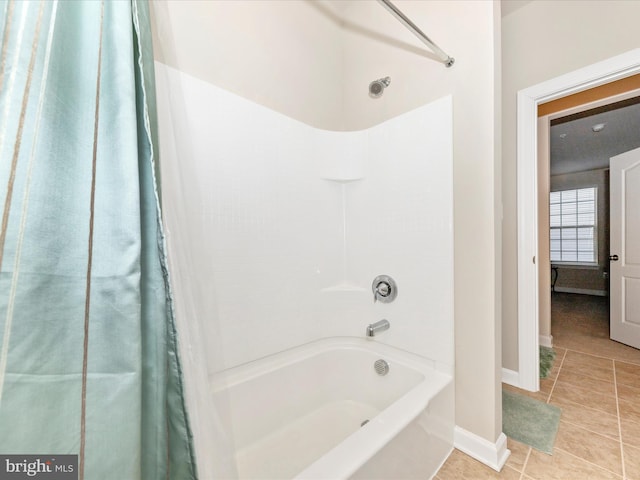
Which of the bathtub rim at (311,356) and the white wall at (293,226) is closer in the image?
the white wall at (293,226)

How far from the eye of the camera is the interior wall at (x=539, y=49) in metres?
1.64

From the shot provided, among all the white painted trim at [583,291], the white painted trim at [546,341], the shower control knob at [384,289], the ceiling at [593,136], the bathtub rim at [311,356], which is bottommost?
the white painted trim at [583,291]

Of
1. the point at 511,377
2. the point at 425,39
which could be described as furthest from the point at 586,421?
the point at 425,39

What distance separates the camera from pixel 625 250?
108 inches

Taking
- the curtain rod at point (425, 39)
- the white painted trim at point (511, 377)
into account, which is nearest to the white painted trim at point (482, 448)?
the white painted trim at point (511, 377)

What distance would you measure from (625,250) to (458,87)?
9.48 ft

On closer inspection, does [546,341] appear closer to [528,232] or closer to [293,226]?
[528,232]

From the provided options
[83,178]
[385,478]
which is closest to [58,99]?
[83,178]

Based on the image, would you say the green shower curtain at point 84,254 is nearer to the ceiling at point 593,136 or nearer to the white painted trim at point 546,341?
the white painted trim at point 546,341

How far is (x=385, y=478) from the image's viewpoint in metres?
0.93

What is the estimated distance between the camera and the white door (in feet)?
8.66

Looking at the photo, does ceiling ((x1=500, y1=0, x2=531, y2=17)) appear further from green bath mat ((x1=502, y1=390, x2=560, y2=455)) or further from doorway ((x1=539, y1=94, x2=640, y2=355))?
green bath mat ((x1=502, y1=390, x2=560, y2=455))

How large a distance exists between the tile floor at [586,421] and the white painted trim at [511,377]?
0.17ft

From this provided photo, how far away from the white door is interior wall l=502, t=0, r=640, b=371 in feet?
5.41
